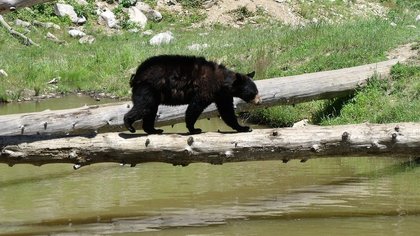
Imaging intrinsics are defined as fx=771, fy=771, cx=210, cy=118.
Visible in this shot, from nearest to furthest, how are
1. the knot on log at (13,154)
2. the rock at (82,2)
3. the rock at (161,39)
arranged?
1. the knot on log at (13,154)
2. the rock at (161,39)
3. the rock at (82,2)

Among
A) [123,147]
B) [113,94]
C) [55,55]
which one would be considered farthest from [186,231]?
[55,55]

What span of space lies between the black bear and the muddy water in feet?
3.05

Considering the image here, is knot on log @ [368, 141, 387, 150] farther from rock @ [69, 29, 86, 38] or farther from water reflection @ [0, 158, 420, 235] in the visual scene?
rock @ [69, 29, 86, 38]

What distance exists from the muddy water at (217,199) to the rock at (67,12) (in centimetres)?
1531

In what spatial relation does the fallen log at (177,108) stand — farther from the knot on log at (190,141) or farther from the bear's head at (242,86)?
the knot on log at (190,141)

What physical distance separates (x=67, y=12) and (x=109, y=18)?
147 cm

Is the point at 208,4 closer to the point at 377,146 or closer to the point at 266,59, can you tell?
the point at 266,59

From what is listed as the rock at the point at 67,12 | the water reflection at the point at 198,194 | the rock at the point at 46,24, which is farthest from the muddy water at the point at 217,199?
the rock at the point at 67,12

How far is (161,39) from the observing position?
23.7 metres

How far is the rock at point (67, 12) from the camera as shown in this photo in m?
26.7

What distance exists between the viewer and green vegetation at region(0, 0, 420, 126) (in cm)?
1352

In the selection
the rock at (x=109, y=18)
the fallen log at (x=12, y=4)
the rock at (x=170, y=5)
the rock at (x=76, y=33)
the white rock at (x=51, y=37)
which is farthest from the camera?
the rock at (x=170, y=5)

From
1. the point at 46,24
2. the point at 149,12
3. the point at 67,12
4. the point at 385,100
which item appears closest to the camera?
the point at 385,100

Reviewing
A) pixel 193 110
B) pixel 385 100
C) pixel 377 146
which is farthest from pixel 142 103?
pixel 385 100
